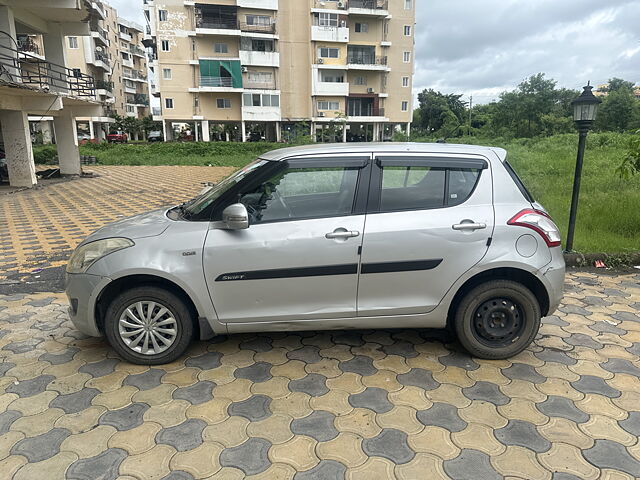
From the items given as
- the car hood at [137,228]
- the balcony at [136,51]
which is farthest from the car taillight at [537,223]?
the balcony at [136,51]

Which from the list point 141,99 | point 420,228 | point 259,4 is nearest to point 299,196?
point 420,228

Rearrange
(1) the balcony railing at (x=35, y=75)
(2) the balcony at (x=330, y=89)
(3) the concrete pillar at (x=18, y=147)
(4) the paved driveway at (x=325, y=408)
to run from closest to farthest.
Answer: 1. (4) the paved driveway at (x=325, y=408)
2. (1) the balcony railing at (x=35, y=75)
3. (3) the concrete pillar at (x=18, y=147)
4. (2) the balcony at (x=330, y=89)

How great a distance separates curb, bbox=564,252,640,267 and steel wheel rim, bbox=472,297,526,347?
123 inches

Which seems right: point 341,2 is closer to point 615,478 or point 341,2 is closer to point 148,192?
point 148,192

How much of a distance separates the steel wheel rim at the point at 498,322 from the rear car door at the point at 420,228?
39 centimetres

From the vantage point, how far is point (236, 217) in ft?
9.59

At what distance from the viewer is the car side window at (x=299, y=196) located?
10.3 ft

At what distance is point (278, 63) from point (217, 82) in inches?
226

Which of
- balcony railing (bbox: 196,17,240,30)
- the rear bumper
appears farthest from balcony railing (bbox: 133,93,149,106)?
the rear bumper

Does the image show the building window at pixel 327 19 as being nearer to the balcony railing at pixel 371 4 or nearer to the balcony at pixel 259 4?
the balcony railing at pixel 371 4

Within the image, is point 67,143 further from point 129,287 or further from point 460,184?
point 460,184

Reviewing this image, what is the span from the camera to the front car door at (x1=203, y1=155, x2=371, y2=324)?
3039mm

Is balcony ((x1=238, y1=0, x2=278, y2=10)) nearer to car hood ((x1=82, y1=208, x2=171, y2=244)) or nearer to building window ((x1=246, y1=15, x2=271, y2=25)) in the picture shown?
building window ((x1=246, y1=15, x2=271, y2=25))

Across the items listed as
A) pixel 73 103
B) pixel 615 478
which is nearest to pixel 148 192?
pixel 73 103
